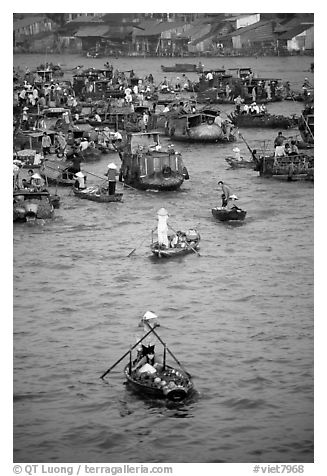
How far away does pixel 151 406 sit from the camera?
1123 centimetres

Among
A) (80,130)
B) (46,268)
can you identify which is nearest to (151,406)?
(46,268)

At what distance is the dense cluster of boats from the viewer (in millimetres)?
13883

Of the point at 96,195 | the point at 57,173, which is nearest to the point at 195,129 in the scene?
the point at 57,173

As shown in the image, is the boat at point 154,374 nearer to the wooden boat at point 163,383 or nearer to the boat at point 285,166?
the wooden boat at point 163,383

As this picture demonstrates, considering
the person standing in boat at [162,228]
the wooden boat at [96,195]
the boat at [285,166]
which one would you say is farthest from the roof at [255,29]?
the wooden boat at [96,195]

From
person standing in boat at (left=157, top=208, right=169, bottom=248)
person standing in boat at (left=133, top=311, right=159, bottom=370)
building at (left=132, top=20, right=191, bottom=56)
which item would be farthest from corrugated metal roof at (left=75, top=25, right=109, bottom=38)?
person standing in boat at (left=133, top=311, right=159, bottom=370)

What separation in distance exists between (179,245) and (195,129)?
8.82 meters

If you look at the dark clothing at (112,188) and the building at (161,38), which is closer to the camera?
the building at (161,38)

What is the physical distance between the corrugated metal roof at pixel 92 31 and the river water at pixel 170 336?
62 cm

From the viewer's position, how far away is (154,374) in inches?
449

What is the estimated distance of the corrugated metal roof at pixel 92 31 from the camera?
12.3 metres

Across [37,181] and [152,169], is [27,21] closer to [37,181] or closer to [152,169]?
[37,181]
